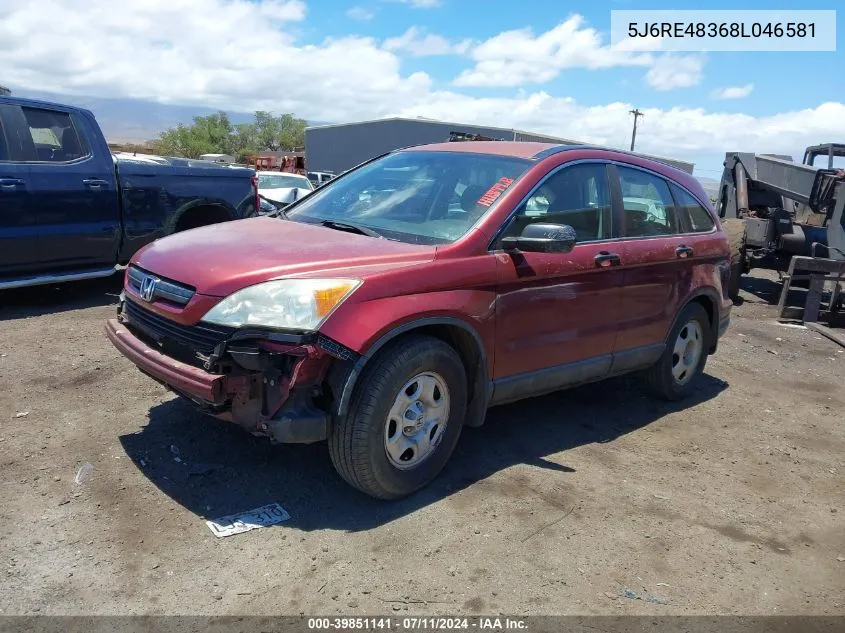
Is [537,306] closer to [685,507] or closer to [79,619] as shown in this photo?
[685,507]

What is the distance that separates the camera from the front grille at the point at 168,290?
3375mm

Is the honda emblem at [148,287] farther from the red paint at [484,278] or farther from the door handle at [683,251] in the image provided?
the door handle at [683,251]

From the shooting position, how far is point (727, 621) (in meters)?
2.94

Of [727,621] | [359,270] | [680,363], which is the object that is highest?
[359,270]

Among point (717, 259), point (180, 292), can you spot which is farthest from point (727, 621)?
point (717, 259)

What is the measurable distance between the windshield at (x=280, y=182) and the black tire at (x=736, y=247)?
963 cm

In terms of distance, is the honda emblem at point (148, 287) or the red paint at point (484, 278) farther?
the honda emblem at point (148, 287)

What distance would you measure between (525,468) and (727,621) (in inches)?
57.5

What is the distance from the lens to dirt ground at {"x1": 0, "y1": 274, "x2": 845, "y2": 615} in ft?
9.62

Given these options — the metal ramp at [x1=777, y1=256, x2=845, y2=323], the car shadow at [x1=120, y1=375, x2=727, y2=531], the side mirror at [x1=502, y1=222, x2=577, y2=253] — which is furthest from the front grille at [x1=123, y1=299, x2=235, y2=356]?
the metal ramp at [x1=777, y1=256, x2=845, y2=323]

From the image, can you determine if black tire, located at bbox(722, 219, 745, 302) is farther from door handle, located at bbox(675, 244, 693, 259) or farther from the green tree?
the green tree

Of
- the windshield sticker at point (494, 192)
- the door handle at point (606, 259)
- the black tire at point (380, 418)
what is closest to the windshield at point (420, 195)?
the windshield sticker at point (494, 192)

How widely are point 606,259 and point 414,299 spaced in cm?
164

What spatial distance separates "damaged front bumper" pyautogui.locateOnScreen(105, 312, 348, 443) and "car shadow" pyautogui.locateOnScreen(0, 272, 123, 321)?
424 cm
